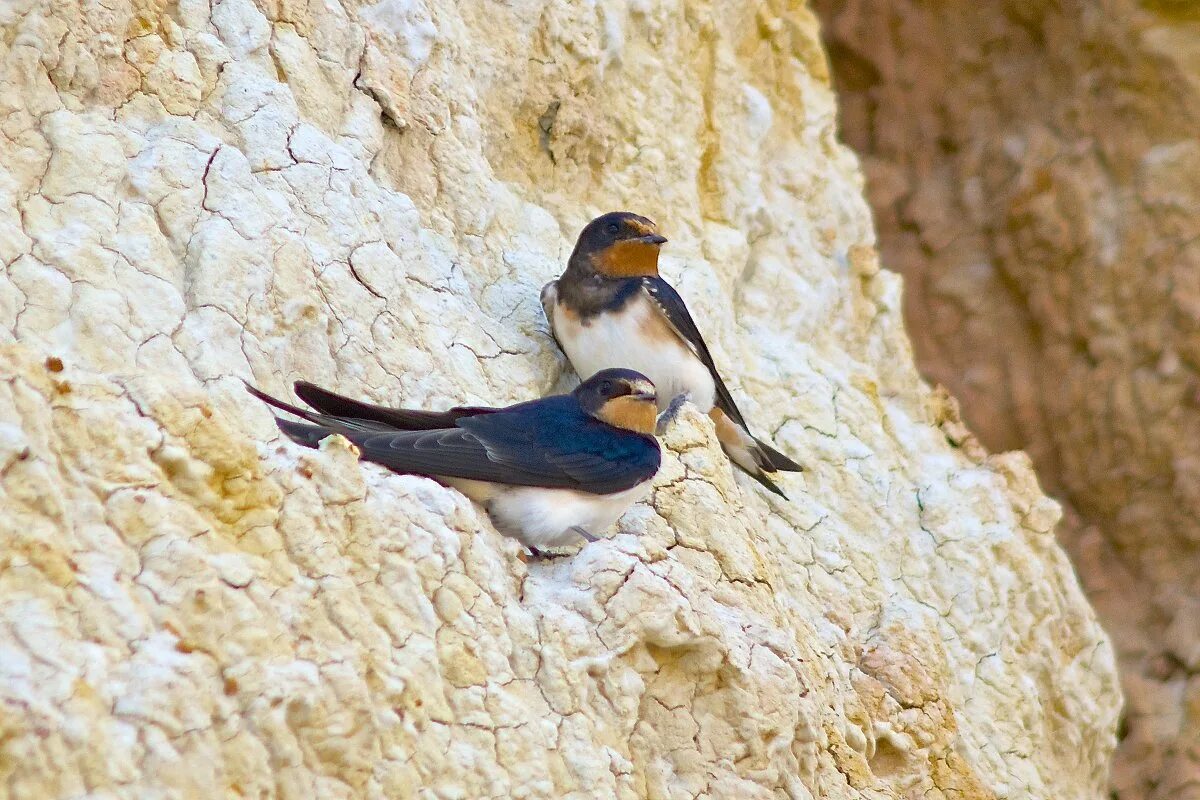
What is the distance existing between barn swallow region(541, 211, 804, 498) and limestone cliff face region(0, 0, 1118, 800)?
0.32 feet

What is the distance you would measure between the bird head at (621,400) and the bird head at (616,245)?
0.54 m

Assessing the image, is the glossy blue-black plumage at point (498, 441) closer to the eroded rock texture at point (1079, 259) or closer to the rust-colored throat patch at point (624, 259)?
the rust-colored throat patch at point (624, 259)

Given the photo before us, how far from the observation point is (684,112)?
4176 millimetres

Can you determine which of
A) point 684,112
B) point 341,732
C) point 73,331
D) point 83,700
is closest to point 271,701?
point 341,732

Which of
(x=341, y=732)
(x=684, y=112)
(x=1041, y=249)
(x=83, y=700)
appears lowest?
(x=1041, y=249)

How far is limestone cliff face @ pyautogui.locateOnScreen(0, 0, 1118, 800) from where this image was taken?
6.40 feet

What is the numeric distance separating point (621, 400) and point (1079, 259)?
3512mm

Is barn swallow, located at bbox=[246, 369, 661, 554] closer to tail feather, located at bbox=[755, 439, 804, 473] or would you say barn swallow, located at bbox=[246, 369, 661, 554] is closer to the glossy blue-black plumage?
the glossy blue-black plumage

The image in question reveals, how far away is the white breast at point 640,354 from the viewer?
Result: 3551 mm

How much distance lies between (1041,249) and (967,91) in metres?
0.76

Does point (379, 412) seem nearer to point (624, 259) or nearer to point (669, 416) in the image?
point (669, 416)

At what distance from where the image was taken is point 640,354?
3639 millimetres

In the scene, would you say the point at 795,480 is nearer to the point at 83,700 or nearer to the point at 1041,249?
the point at 83,700

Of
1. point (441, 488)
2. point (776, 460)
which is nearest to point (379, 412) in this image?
point (441, 488)
